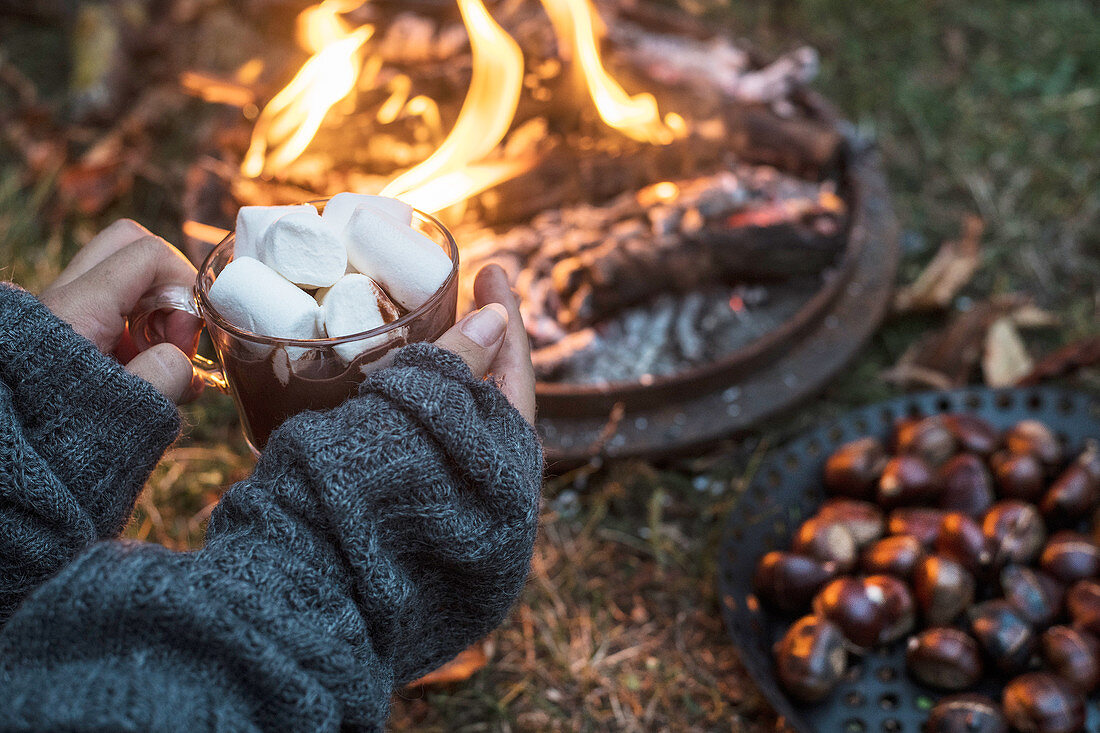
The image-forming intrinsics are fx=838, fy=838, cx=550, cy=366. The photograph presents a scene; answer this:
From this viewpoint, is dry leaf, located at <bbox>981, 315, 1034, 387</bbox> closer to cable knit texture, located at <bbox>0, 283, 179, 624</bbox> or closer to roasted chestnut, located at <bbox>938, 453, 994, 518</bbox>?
roasted chestnut, located at <bbox>938, 453, 994, 518</bbox>

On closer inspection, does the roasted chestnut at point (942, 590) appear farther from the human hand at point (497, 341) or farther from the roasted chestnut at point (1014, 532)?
the human hand at point (497, 341)

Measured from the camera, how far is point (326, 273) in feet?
3.64

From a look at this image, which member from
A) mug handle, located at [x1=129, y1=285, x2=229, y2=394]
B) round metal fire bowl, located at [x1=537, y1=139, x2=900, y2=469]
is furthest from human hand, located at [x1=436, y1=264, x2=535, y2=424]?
round metal fire bowl, located at [x1=537, y1=139, x2=900, y2=469]

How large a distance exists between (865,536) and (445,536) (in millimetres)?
1251

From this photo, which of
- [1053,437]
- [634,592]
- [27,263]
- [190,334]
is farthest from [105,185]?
[1053,437]

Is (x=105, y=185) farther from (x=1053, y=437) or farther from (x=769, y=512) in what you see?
(x=1053, y=437)

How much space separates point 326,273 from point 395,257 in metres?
0.10

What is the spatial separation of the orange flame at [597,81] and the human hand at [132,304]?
5.65 feet

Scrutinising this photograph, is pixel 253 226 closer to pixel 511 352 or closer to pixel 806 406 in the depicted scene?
pixel 511 352

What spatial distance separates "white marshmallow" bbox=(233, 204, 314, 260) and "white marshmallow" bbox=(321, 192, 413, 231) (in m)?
0.03

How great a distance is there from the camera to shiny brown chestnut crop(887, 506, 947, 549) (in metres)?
1.94

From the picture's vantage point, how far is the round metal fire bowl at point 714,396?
2270mm

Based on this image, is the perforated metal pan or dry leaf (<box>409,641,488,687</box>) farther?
dry leaf (<box>409,641,488,687</box>)

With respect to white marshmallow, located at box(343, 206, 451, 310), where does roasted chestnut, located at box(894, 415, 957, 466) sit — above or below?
below
